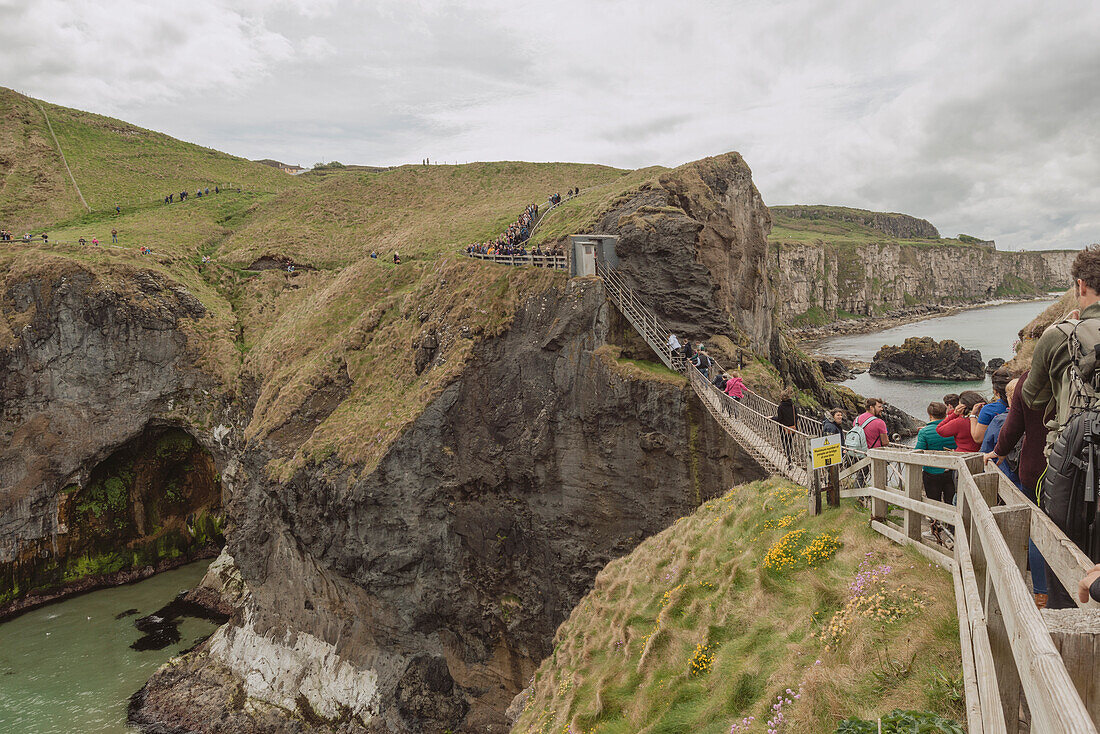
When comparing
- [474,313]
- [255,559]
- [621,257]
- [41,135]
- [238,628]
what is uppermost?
[41,135]

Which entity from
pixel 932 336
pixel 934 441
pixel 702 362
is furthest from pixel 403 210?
pixel 932 336

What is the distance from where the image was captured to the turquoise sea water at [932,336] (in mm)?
71625

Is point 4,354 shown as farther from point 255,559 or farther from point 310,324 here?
point 255,559

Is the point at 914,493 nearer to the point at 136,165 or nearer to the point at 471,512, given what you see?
the point at 471,512

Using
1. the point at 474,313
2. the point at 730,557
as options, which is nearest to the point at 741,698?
the point at 730,557

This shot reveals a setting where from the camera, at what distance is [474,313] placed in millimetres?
27938

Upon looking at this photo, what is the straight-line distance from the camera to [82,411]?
40312mm

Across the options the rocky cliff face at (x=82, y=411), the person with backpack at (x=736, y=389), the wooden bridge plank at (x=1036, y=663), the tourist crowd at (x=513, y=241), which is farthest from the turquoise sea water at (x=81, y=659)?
the wooden bridge plank at (x=1036, y=663)

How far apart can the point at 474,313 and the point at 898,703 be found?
24.1m

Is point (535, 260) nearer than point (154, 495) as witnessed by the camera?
Yes

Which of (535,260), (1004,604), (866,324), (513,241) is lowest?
(1004,604)

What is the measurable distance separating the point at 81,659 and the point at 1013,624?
45853 millimetres

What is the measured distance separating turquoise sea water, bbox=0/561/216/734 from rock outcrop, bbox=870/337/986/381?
3434 inches

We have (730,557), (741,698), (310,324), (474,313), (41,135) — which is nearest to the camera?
(741,698)
